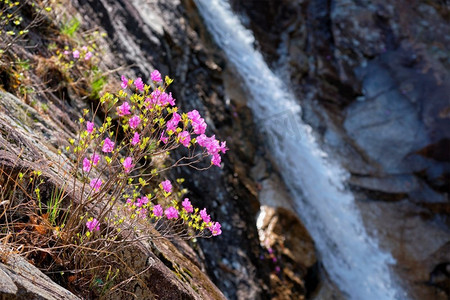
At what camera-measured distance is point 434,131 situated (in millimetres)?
9422

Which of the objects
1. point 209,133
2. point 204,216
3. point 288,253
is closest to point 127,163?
point 204,216

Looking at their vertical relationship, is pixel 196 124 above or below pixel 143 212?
above

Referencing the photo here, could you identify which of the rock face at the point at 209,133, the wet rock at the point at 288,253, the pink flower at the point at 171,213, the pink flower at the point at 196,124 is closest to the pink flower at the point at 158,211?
the pink flower at the point at 171,213

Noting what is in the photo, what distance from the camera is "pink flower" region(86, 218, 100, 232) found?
2195 mm

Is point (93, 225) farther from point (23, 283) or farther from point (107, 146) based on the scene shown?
point (23, 283)

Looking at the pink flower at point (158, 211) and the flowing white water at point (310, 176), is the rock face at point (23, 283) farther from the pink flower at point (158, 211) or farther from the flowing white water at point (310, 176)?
the flowing white water at point (310, 176)

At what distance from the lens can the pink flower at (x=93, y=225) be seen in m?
2.20

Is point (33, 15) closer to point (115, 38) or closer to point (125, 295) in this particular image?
point (115, 38)

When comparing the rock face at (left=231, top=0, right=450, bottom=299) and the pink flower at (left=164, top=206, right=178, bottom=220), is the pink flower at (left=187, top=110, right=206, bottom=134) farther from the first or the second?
the rock face at (left=231, top=0, right=450, bottom=299)

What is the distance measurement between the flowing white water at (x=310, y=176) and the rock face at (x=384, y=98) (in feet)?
1.66

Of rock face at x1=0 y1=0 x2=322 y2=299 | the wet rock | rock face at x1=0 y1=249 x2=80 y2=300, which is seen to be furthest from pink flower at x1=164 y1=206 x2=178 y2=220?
the wet rock

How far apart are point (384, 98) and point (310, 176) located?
127 inches

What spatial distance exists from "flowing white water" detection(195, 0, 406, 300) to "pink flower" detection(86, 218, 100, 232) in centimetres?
478

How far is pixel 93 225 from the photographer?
2205mm
